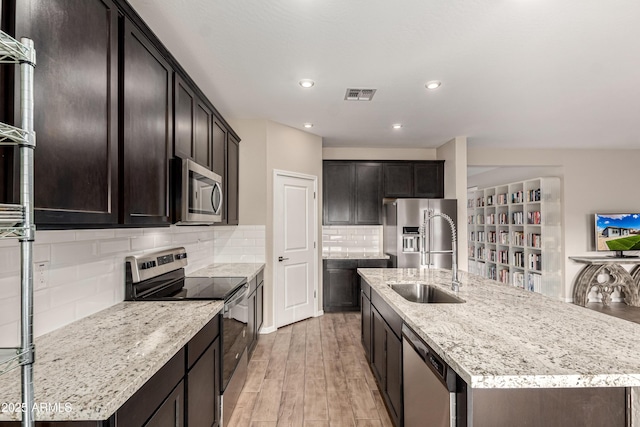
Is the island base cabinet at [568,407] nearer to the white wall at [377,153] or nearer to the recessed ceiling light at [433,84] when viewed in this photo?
the recessed ceiling light at [433,84]

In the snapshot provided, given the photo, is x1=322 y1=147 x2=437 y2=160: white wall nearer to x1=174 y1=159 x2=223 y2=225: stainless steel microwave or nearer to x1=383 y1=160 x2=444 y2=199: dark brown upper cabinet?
x1=383 y1=160 x2=444 y2=199: dark brown upper cabinet

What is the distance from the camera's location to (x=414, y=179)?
536 centimetres

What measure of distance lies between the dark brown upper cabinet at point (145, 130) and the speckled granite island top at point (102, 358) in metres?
0.50

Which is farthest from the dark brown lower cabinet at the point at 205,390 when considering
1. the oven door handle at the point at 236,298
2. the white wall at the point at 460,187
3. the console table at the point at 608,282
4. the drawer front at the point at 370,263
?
the console table at the point at 608,282

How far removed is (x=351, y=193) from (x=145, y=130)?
388 cm

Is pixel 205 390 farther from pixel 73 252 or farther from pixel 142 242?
pixel 142 242

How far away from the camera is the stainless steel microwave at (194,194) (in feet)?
6.71

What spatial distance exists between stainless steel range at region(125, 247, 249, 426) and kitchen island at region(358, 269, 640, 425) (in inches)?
42.4

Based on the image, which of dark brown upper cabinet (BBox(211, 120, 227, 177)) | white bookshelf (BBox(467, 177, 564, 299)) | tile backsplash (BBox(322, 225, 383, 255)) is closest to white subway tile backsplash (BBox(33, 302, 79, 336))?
dark brown upper cabinet (BBox(211, 120, 227, 177))

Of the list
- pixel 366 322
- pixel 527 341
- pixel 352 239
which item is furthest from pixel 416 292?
pixel 352 239

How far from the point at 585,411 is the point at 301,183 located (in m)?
3.78

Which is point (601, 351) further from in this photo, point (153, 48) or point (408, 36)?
point (153, 48)

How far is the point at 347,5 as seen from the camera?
192 centimetres

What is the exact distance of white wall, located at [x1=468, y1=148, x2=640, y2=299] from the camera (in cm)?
566
